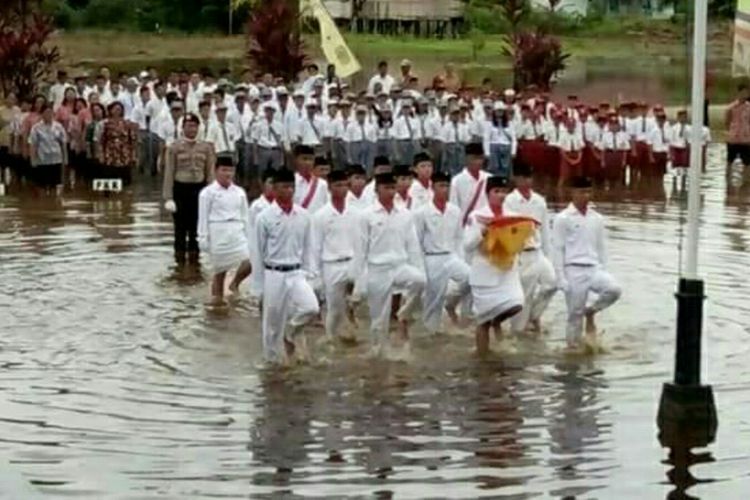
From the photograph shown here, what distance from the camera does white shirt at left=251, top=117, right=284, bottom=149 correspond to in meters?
31.2

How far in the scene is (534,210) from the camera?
17.6 metres

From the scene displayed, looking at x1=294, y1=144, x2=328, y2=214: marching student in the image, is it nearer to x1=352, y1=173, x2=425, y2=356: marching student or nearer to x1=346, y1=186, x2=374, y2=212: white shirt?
x1=346, y1=186, x2=374, y2=212: white shirt

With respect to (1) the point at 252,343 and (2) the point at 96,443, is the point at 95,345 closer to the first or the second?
(1) the point at 252,343

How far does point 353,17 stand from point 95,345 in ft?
214

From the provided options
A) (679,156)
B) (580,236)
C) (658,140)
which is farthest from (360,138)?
(580,236)

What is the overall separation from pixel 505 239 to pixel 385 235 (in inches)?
44.0

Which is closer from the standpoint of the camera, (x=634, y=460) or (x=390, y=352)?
(x=634, y=460)

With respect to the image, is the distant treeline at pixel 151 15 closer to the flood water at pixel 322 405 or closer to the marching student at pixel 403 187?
the flood water at pixel 322 405

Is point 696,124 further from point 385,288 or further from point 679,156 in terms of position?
point 679,156

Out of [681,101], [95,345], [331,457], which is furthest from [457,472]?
[681,101]

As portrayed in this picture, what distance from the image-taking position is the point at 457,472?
1215 centimetres

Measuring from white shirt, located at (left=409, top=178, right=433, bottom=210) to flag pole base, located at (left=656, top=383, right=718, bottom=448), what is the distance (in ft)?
16.0

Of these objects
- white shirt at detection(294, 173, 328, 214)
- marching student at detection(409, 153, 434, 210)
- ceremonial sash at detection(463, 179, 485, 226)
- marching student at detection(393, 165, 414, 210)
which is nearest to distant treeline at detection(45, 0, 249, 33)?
white shirt at detection(294, 173, 328, 214)

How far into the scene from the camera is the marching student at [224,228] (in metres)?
19.8
